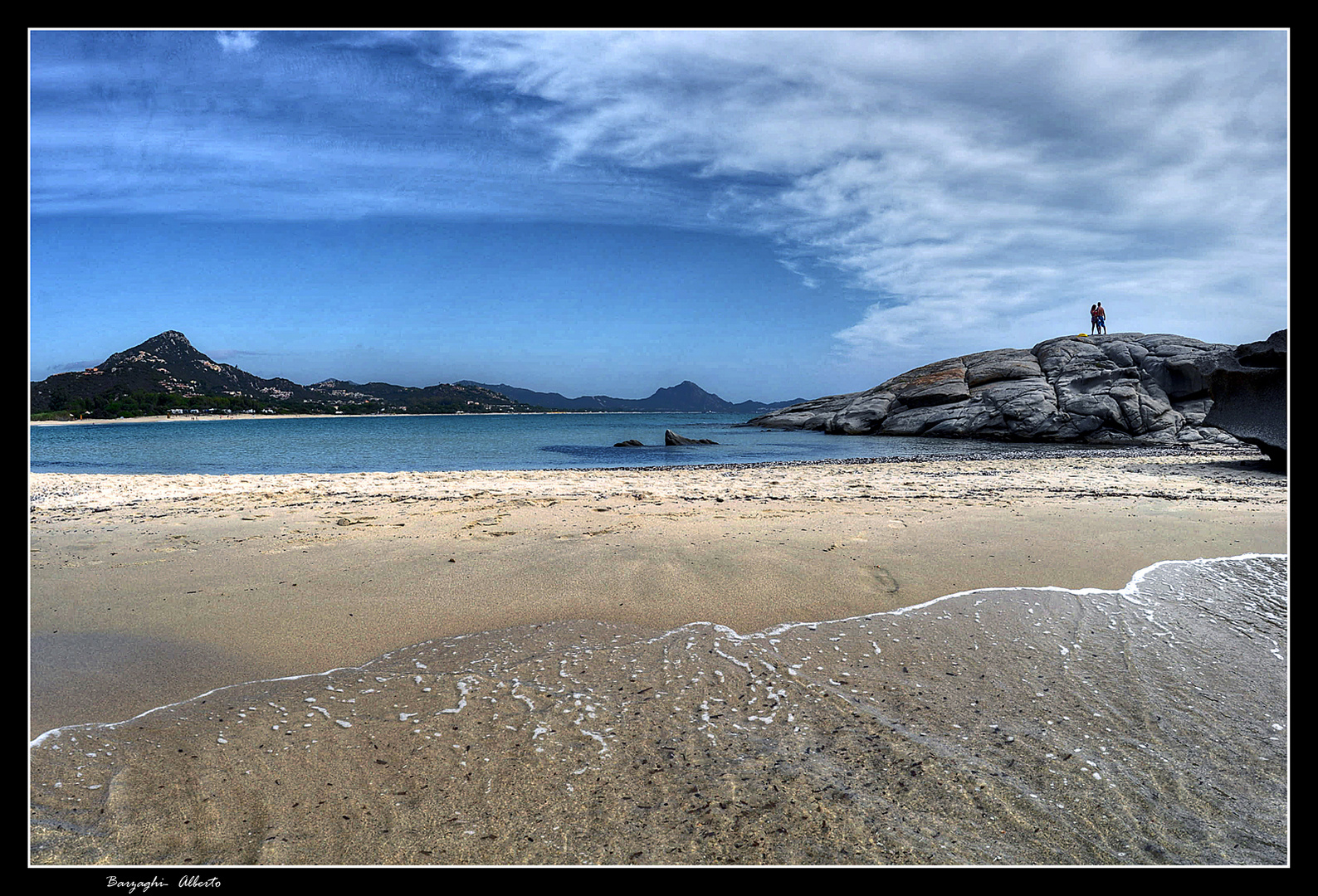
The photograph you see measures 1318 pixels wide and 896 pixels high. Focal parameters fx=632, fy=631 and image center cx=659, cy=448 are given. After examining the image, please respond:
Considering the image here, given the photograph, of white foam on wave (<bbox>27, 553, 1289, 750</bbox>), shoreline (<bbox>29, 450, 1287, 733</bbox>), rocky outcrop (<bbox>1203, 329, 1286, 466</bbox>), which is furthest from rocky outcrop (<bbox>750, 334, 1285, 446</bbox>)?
white foam on wave (<bbox>27, 553, 1289, 750</bbox>)

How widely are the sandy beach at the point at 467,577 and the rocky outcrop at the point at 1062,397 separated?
84.9 feet

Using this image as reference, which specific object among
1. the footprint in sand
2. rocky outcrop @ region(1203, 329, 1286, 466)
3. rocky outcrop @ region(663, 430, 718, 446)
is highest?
rocky outcrop @ region(1203, 329, 1286, 466)

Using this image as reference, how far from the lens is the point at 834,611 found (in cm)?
506

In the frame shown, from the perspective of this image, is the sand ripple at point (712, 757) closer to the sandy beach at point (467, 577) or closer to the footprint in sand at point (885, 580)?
the sandy beach at point (467, 577)

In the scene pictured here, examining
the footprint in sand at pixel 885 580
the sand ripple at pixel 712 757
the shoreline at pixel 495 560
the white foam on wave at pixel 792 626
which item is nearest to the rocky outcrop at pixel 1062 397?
the shoreline at pixel 495 560

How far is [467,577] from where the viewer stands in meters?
5.99

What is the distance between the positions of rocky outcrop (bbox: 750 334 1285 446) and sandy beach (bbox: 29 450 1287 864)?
25.9 m

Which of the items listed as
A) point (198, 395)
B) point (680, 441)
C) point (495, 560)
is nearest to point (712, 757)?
point (495, 560)

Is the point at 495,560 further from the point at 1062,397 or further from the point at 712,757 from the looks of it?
the point at 1062,397

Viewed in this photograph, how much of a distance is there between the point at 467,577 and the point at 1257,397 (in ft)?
62.0

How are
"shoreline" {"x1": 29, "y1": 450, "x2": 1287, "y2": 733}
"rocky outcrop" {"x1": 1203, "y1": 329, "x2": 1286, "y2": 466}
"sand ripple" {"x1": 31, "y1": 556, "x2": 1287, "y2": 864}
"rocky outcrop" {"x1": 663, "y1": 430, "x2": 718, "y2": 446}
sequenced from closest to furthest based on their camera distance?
"sand ripple" {"x1": 31, "y1": 556, "x2": 1287, "y2": 864} → "shoreline" {"x1": 29, "y1": 450, "x2": 1287, "y2": 733} → "rocky outcrop" {"x1": 1203, "y1": 329, "x2": 1286, "y2": 466} → "rocky outcrop" {"x1": 663, "y1": 430, "x2": 718, "y2": 446}

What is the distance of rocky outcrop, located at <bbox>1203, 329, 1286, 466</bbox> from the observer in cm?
1484

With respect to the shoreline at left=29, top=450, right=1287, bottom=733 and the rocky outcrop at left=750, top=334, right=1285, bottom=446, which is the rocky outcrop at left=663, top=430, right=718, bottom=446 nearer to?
the rocky outcrop at left=750, top=334, right=1285, bottom=446

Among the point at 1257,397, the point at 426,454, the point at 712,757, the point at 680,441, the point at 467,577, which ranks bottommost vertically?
the point at 712,757
